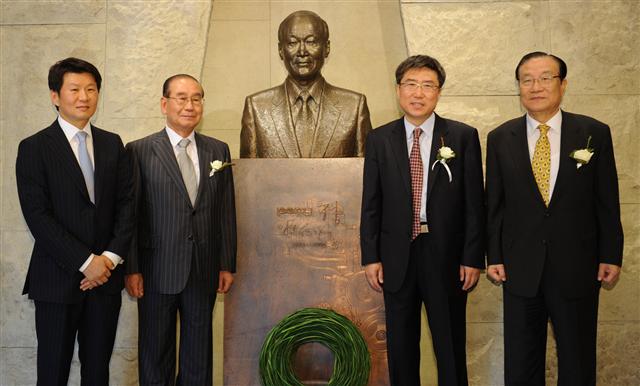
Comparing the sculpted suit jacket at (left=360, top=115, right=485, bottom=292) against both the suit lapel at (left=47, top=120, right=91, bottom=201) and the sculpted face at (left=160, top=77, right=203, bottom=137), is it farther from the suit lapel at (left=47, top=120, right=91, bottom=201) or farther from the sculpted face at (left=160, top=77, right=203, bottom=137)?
the suit lapel at (left=47, top=120, right=91, bottom=201)

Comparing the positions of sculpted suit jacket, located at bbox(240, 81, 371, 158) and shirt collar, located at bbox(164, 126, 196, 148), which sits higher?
sculpted suit jacket, located at bbox(240, 81, 371, 158)

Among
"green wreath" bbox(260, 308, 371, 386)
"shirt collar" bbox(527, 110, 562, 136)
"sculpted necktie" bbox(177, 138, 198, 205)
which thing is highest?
"shirt collar" bbox(527, 110, 562, 136)

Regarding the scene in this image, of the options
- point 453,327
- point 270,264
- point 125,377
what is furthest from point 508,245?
point 125,377

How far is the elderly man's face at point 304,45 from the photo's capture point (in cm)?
399

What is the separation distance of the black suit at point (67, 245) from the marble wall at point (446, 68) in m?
1.36

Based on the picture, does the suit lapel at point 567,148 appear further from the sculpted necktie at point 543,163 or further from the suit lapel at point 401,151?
the suit lapel at point 401,151

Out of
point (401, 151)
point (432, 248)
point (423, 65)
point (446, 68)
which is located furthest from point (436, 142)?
point (446, 68)

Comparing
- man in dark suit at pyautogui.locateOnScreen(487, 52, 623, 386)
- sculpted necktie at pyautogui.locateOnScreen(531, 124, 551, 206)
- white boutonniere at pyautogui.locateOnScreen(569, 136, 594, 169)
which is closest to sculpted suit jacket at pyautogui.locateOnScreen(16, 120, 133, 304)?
man in dark suit at pyautogui.locateOnScreen(487, 52, 623, 386)

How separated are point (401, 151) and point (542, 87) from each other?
0.74m

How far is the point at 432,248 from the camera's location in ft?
9.64

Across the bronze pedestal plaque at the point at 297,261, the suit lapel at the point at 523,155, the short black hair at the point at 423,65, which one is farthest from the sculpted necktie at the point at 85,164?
the suit lapel at the point at 523,155

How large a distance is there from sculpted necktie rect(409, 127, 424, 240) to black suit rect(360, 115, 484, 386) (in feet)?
0.11

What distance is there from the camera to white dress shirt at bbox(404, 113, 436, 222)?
9.78 feet

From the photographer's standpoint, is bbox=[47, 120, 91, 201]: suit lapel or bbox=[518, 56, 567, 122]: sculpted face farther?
bbox=[518, 56, 567, 122]: sculpted face
